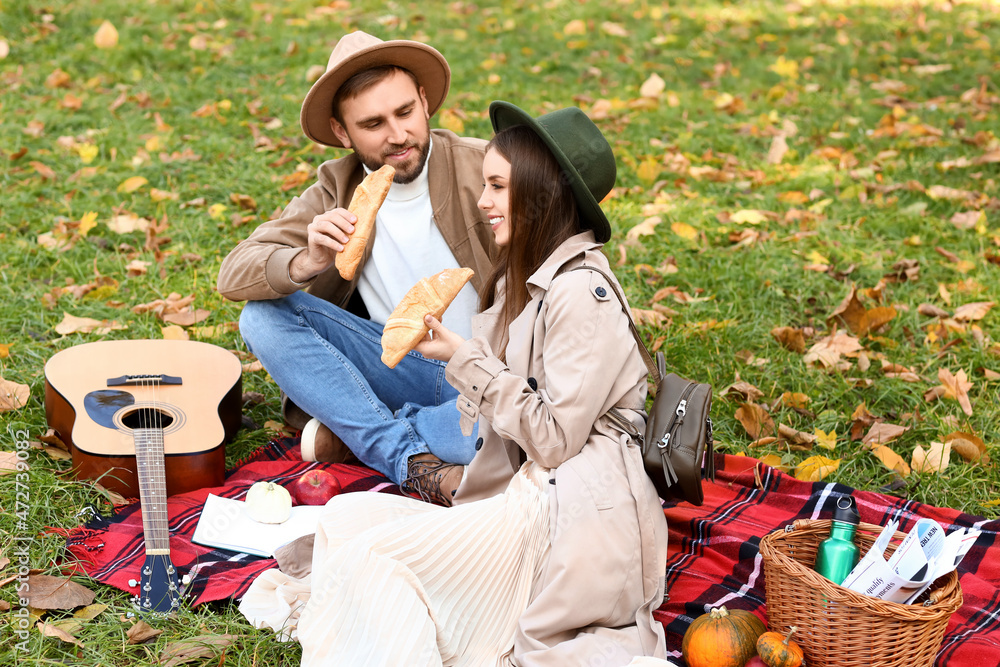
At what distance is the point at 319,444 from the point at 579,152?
170 cm

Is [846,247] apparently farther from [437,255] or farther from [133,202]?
[133,202]

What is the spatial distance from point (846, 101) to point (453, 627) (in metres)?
6.25

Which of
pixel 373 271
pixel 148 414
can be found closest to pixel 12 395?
pixel 148 414

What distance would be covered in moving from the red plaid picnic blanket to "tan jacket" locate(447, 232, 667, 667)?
359mm

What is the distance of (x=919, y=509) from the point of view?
3109 millimetres

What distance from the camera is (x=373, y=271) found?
369cm

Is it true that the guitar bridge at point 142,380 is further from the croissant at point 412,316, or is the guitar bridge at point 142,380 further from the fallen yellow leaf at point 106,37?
the fallen yellow leaf at point 106,37

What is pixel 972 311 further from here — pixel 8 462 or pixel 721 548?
pixel 8 462

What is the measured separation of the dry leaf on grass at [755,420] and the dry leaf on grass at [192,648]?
2202 mm

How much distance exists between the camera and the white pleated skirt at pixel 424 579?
85.7 inches

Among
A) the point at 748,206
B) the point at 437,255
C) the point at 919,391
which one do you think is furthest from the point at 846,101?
the point at 437,255

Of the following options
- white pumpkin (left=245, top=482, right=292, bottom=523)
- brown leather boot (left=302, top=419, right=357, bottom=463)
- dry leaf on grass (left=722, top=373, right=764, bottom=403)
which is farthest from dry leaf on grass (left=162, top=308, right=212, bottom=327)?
dry leaf on grass (left=722, top=373, right=764, bottom=403)

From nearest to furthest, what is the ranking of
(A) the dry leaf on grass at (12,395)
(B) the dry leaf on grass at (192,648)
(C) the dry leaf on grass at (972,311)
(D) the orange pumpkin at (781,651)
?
(D) the orange pumpkin at (781,651)
(B) the dry leaf on grass at (192,648)
(A) the dry leaf on grass at (12,395)
(C) the dry leaf on grass at (972,311)

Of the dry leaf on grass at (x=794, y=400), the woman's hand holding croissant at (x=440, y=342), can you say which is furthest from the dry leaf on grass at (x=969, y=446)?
the woman's hand holding croissant at (x=440, y=342)
